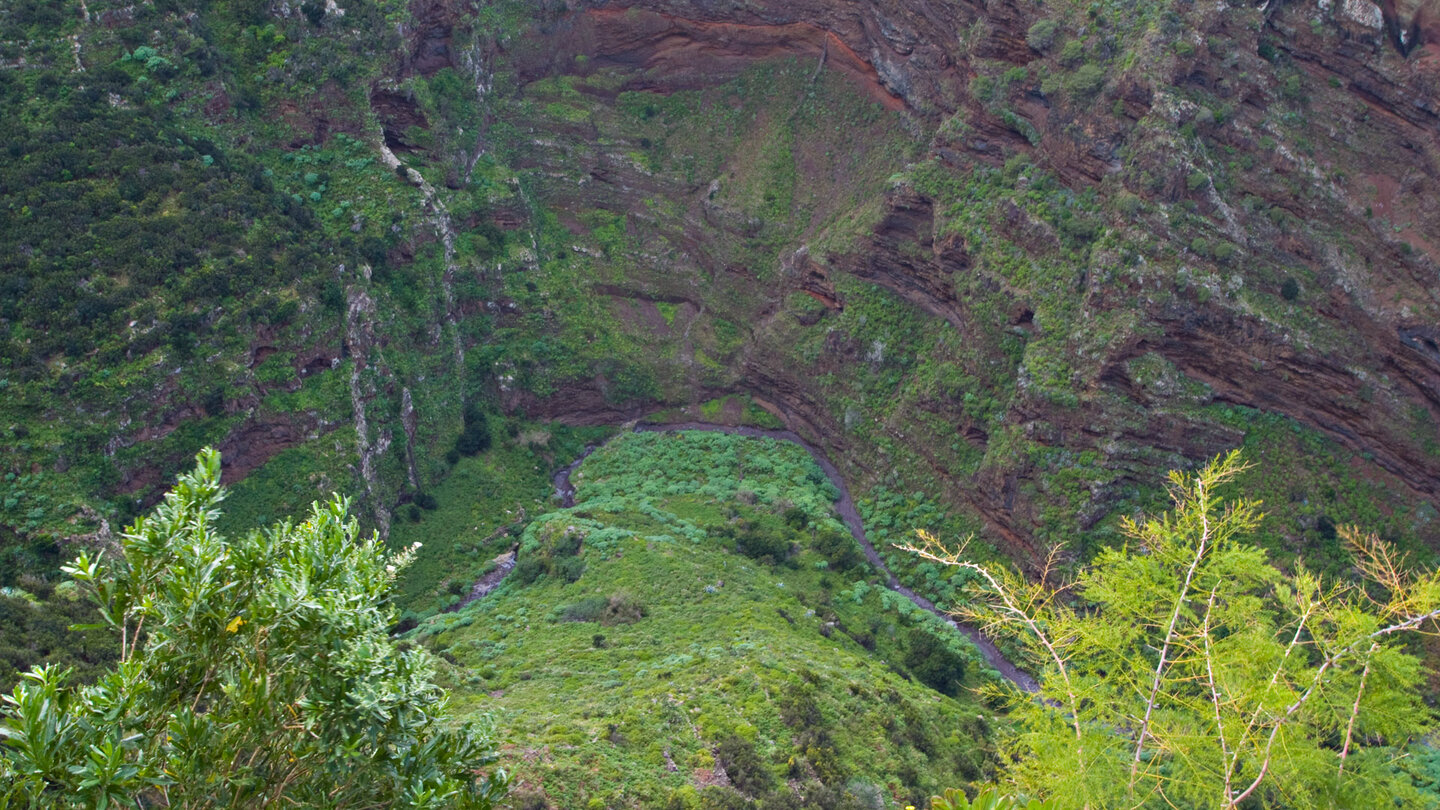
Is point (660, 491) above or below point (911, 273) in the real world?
below

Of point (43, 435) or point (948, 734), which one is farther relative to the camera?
point (43, 435)

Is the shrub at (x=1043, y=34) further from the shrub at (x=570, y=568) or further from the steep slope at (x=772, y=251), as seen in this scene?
the shrub at (x=570, y=568)

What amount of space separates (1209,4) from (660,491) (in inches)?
1488

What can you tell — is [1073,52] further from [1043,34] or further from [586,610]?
[586,610]

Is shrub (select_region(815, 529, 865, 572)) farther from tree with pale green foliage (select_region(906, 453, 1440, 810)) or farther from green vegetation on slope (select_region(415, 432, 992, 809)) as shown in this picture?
tree with pale green foliage (select_region(906, 453, 1440, 810))

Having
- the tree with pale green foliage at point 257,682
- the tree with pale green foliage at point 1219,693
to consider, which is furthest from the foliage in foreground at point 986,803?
the tree with pale green foliage at point 257,682

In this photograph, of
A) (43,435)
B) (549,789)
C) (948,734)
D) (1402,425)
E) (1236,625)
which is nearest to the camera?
(1236,625)

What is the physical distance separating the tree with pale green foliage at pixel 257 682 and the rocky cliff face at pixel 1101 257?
129ft

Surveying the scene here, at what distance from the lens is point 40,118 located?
165ft

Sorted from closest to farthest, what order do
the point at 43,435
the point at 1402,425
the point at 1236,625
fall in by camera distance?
1. the point at 1236,625
2. the point at 43,435
3. the point at 1402,425

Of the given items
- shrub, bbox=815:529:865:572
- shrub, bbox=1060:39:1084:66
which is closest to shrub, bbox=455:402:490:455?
shrub, bbox=815:529:865:572

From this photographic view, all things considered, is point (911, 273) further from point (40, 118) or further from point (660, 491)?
point (40, 118)

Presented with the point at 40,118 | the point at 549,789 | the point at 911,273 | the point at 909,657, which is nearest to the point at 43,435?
the point at 40,118

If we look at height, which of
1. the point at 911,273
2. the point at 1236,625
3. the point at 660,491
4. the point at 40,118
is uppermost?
the point at 1236,625
